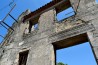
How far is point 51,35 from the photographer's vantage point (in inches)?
272

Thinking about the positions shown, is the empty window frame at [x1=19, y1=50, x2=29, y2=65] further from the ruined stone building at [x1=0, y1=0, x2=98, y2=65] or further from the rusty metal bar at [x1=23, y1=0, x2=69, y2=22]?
the rusty metal bar at [x1=23, y1=0, x2=69, y2=22]

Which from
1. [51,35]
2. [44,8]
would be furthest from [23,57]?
[44,8]

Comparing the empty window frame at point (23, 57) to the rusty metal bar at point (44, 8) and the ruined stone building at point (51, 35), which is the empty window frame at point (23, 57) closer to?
the ruined stone building at point (51, 35)

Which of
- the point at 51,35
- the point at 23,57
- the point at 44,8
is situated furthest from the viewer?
the point at 44,8

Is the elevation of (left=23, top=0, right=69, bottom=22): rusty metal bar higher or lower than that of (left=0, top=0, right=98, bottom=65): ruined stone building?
higher

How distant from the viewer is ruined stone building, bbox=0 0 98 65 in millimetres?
6025

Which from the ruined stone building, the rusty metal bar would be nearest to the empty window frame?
the ruined stone building

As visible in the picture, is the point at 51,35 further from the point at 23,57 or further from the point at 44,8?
the point at 44,8

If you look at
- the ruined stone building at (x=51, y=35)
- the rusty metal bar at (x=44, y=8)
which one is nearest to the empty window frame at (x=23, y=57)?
the ruined stone building at (x=51, y=35)

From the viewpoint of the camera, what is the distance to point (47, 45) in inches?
259

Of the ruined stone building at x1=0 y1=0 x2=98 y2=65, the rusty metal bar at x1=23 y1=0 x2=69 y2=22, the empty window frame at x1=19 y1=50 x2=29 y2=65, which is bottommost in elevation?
the empty window frame at x1=19 y1=50 x2=29 y2=65

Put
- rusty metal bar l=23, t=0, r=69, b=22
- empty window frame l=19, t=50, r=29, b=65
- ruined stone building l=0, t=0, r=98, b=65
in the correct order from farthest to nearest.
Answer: rusty metal bar l=23, t=0, r=69, b=22 < empty window frame l=19, t=50, r=29, b=65 < ruined stone building l=0, t=0, r=98, b=65

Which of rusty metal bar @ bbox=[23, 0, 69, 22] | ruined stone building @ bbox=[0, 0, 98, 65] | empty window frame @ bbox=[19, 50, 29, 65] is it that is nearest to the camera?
ruined stone building @ bbox=[0, 0, 98, 65]

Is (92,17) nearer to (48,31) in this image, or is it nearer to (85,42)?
(85,42)
